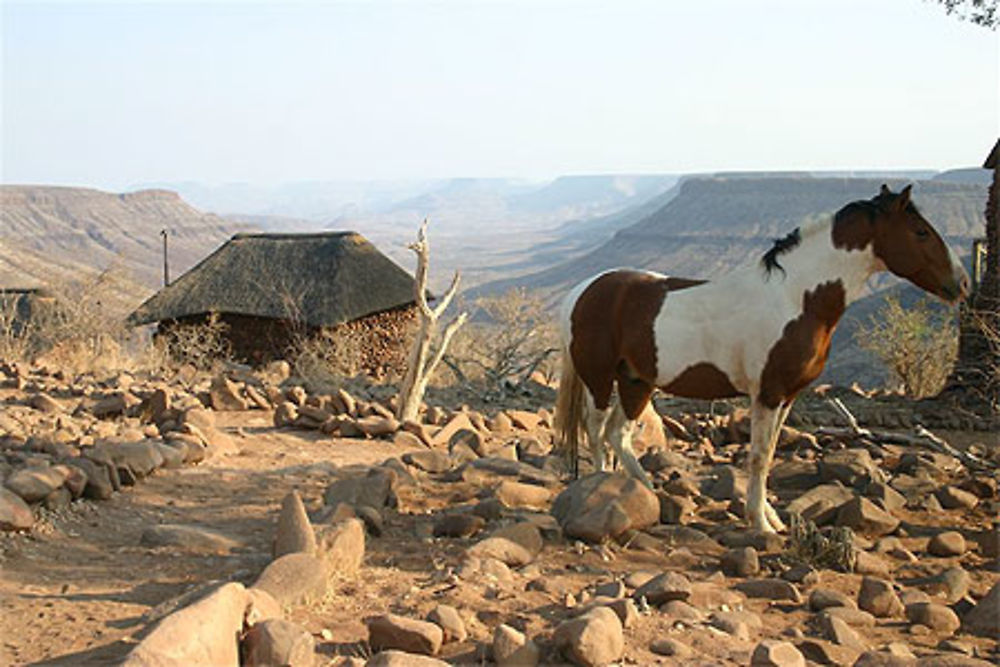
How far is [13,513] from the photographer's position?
15.6 ft

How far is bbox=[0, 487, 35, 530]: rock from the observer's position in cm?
472

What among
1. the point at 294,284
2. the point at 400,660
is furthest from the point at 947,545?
the point at 294,284

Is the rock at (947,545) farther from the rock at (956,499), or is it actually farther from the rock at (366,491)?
the rock at (366,491)

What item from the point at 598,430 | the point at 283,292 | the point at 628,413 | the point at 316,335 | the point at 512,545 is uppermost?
the point at 628,413

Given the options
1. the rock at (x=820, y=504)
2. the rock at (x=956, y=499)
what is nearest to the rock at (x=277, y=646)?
the rock at (x=820, y=504)

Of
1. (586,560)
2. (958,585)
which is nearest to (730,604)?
(586,560)

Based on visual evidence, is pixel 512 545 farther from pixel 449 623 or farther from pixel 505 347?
pixel 505 347

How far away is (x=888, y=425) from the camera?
10.4 m

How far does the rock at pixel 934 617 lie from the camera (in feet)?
13.1

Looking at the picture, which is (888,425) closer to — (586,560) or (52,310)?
(586,560)

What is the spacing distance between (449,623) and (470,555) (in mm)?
926

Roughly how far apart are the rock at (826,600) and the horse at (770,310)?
1.16m

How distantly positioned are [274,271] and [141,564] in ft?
56.3

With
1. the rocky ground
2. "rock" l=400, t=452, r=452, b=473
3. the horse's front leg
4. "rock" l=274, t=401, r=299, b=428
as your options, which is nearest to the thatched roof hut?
"rock" l=274, t=401, r=299, b=428
